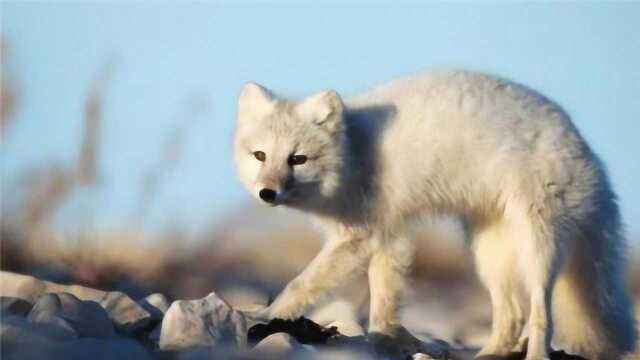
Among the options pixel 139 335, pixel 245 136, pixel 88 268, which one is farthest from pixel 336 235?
pixel 88 268

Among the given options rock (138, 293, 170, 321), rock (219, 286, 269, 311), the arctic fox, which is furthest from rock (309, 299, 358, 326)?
rock (138, 293, 170, 321)

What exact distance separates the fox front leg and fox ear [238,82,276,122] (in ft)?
2.17

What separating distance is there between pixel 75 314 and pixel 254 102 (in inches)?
56.0

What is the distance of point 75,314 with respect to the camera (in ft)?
13.7

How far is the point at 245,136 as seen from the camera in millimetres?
5035

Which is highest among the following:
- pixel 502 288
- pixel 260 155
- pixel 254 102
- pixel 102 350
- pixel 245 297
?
pixel 254 102

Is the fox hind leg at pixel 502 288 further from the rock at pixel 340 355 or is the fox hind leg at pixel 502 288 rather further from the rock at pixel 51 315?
the rock at pixel 51 315

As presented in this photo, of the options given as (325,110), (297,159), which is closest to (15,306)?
(297,159)

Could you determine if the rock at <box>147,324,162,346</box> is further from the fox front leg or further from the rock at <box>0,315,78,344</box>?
the rock at <box>0,315,78,344</box>

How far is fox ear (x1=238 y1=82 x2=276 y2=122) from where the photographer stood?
5.09 m

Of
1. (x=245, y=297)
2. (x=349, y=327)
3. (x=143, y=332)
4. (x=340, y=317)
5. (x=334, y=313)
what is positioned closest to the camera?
(x=143, y=332)

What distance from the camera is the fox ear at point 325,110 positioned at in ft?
16.5

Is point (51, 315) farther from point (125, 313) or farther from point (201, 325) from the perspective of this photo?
point (125, 313)

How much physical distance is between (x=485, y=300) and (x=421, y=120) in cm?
223
